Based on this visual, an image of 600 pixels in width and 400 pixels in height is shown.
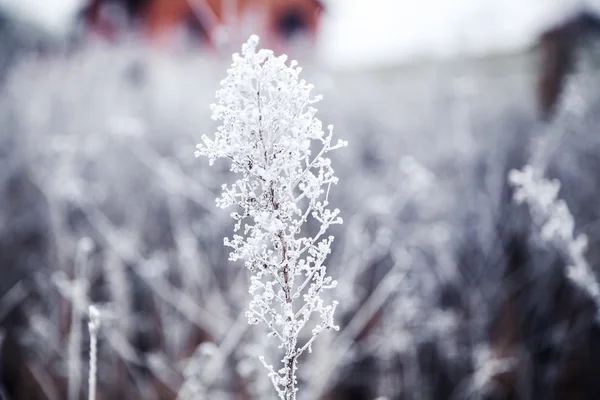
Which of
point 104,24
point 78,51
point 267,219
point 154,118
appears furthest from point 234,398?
point 104,24

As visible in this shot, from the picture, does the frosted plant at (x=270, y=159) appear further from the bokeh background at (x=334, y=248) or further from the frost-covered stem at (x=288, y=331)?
the bokeh background at (x=334, y=248)

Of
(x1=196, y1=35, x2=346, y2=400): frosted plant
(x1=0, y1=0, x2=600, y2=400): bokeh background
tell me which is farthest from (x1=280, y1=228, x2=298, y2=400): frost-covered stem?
(x1=0, y1=0, x2=600, y2=400): bokeh background

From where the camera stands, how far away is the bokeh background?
2.21 metres

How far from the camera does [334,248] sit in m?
3.15

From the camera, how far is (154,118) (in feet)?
15.3

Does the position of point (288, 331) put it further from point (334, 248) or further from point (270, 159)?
point (334, 248)

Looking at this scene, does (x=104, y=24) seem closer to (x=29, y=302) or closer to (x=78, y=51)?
(x=78, y=51)

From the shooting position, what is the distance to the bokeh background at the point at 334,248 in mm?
2211

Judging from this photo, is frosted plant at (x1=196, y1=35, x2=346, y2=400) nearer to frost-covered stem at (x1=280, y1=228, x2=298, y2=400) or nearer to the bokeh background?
frost-covered stem at (x1=280, y1=228, x2=298, y2=400)

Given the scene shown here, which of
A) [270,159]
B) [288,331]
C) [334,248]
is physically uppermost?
[334,248]

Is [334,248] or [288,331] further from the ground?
[334,248]

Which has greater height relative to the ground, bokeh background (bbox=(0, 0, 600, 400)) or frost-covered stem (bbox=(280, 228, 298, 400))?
bokeh background (bbox=(0, 0, 600, 400))

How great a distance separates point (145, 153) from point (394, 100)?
4.10 meters

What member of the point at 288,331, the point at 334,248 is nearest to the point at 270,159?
the point at 288,331
